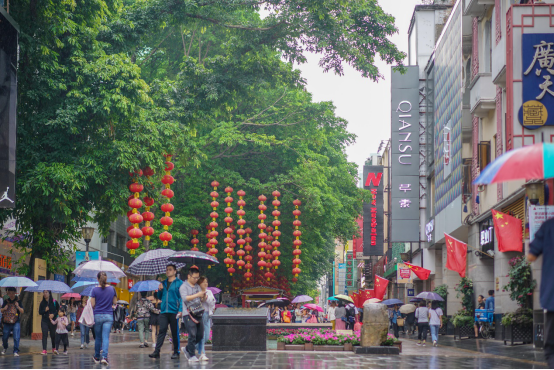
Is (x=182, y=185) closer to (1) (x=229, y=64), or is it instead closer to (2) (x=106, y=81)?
(1) (x=229, y=64)

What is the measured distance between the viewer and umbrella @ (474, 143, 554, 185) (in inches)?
379

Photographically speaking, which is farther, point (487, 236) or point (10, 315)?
point (487, 236)

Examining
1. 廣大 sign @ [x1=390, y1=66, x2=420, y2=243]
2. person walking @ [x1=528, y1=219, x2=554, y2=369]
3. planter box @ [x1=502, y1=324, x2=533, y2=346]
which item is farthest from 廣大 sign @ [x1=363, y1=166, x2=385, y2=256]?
person walking @ [x1=528, y1=219, x2=554, y2=369]

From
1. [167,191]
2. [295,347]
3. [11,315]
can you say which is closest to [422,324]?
[295,347]

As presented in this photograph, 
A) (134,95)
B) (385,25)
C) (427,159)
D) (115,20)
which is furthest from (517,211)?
(427,159)

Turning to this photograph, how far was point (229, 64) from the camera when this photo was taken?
2677 cm

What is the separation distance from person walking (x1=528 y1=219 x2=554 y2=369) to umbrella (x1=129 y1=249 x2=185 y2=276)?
11557 millimetres

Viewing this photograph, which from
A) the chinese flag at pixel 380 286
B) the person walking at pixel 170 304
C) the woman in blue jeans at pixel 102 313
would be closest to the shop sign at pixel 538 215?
the person walking at pixel 170 304

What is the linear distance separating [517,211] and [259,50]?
1026 centimetres

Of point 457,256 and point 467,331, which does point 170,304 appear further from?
point 467,331

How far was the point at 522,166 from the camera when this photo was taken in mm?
9750

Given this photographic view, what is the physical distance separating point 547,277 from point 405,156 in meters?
31.6

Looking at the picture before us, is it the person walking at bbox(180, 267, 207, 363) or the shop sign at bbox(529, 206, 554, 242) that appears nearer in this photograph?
the person walking at bbox(180, 267, 207, 363)

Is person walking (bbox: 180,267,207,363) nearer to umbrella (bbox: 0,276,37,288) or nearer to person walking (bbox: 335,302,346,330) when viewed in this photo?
umbrella (bbox: 0,276,37,288)
